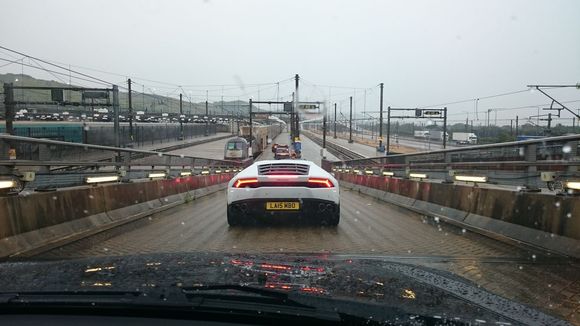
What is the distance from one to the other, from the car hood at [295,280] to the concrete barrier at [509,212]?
3517mm

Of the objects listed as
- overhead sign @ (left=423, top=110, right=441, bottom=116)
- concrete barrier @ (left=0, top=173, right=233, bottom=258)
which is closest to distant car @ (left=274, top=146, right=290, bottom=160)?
overhead sign @ (left=423, top=110, right=441, bottom=116)

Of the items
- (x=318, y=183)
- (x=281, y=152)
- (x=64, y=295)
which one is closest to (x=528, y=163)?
(x=318, y=183)

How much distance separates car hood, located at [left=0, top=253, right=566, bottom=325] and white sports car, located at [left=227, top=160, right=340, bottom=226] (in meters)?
4.42

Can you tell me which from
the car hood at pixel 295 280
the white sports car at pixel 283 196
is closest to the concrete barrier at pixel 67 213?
the white sports car at pixel 283 196

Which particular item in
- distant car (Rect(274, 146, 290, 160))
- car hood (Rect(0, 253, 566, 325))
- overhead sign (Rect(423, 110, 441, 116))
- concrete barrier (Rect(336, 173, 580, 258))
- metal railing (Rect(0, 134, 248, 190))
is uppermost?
overhead sign (Rect(423, 110, 441, 116))

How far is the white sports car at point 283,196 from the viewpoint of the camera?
315 inches

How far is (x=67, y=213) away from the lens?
748cm

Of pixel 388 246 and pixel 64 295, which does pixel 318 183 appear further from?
pixel 64 295

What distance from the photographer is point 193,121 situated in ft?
252

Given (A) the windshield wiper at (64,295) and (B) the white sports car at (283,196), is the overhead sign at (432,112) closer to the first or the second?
(B) the white sports car at (283,196)

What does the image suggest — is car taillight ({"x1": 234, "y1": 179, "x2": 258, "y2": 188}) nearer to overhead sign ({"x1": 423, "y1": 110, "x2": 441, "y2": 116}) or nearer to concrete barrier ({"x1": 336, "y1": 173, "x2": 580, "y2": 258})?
concrete barrier ({"x1": 336, "y1": 173, "x2": 580, "y2": 258})

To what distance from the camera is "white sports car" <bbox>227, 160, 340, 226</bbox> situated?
799cm

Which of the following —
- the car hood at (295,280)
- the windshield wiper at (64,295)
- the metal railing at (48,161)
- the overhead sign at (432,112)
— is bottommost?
the car hood at (295,280)

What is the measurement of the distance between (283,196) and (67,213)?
3461mm
